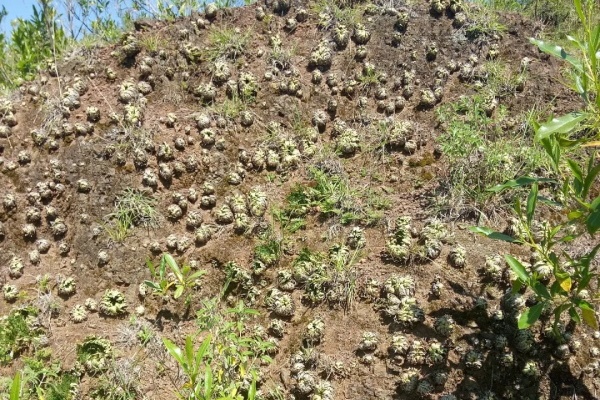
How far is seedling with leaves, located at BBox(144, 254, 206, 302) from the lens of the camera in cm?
350

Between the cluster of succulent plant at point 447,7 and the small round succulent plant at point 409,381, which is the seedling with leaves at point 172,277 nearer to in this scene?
the small round succulent plant at point 409,381

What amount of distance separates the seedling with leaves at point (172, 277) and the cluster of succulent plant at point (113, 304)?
0.83 feet

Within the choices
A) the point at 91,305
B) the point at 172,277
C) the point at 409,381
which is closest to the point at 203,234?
the point at 172,277

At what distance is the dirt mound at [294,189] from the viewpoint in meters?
3.30

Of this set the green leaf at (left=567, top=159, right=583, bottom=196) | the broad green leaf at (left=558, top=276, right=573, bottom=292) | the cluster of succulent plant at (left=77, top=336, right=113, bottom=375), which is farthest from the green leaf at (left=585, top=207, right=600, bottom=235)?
the cluster of succulent plant at (left=77, top=336, right=113, bottom=375)

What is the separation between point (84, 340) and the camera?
3584 mm

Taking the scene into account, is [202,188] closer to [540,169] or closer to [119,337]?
[119,337]

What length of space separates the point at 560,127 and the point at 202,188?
277cm

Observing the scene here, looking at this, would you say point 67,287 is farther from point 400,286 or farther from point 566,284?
point 566,284

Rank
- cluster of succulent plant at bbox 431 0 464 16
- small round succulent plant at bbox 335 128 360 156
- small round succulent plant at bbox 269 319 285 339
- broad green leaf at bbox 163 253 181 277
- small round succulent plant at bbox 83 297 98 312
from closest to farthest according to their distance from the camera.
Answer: broad green leaf at bbox 163 253 181 277
small round succulent plant at bbox 269 319 285 339
small round succulent plant at bbox 83 297 98 312
small round succulent plant at bbox 335 128 360 156
cluster of succulent plant at bbox 431 0 464 16

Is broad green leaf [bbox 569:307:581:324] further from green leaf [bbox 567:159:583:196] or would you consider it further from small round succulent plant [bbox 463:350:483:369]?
small round succulent plant [bbox 463:350:483:369]

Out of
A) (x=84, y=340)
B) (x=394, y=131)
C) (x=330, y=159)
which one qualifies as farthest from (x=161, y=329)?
(x=394, y=131)

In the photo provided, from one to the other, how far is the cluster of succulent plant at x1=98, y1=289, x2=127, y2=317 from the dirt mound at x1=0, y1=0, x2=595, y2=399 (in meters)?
0.06

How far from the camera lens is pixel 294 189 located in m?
4.17
